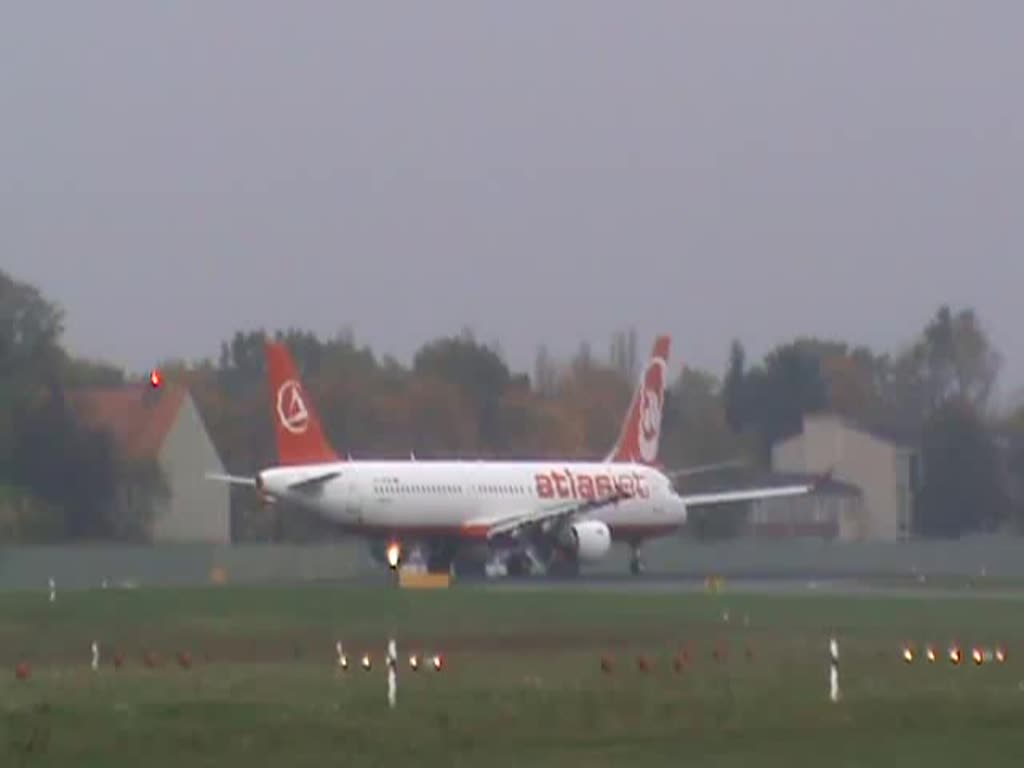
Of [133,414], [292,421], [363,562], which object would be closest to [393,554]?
[363,562]

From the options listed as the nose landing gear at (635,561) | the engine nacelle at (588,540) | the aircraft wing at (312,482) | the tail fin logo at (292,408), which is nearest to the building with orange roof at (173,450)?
the tail fin logo at (292,408)

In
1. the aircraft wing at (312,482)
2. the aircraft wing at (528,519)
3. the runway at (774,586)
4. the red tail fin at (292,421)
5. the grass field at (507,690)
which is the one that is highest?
the red tail fin at (292,421)

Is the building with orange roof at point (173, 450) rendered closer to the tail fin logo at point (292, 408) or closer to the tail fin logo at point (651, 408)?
the tail fin logo at point (292, 408)

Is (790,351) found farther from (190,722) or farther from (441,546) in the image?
(190,722)

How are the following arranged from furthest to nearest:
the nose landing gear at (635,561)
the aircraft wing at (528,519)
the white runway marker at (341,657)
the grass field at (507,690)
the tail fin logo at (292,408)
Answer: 1. the nose landing gear at (635,561)
2. the aircraft wing at (528,519)
3. the tail fin logo at (292,408)
4. the white runway marker at (341,657)
5. the grass field at (507,690)

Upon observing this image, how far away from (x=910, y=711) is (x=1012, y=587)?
4523 cm

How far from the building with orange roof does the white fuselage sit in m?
9.09

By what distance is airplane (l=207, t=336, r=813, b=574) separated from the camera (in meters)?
81.6

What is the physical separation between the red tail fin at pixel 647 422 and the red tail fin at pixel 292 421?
41.0 feet

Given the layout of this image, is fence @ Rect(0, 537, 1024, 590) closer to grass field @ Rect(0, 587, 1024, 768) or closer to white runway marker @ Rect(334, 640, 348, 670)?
grass field @ Rect(0, 587, 1024, 768)

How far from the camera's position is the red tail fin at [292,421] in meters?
82.2

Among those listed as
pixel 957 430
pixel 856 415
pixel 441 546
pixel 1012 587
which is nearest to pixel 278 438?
pixel 441 546

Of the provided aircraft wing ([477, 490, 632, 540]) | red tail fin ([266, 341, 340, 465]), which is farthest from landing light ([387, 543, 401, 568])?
red tail fin ([266, 341, 340, 465])

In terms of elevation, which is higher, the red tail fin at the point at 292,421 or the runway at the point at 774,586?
the red tail fin at the point at 292,421
